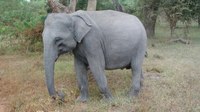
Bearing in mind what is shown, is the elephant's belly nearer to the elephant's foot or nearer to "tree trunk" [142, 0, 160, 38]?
the elephant's foot

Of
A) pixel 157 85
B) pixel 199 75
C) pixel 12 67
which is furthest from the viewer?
pixel 12 67

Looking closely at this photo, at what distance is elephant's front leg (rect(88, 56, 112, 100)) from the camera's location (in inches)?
245

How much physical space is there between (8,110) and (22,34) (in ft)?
17.5

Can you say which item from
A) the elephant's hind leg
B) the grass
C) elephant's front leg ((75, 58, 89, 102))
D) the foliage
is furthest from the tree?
elephant's front leg ((75, 58, 89, 102))

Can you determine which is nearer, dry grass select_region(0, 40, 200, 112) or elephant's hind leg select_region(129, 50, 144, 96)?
dry grass select_region(0, 40, 200, 112)

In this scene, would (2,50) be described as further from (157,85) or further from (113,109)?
(113,109)

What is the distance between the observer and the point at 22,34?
37.8ft

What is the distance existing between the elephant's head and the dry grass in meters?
0.64

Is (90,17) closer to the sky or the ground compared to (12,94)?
closer to the sky

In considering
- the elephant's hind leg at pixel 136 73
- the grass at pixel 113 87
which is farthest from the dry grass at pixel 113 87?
the elephant's hind leg at pixel 136 73

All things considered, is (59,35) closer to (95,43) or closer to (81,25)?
(81,25)

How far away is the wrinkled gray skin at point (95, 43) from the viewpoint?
5934 millimetres

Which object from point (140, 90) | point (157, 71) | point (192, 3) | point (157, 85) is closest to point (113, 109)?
point (140, 90)

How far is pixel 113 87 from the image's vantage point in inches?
296
